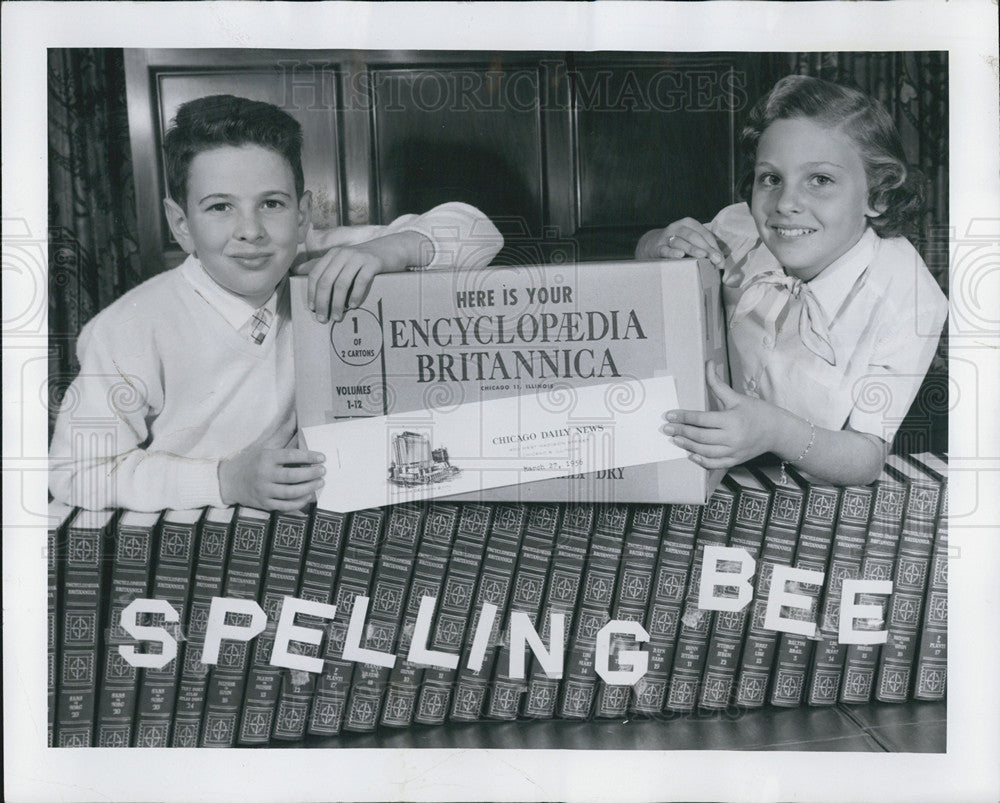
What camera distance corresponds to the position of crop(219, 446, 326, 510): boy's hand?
1211 mm

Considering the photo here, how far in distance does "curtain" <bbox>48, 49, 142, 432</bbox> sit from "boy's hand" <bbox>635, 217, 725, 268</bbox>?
0.70 m

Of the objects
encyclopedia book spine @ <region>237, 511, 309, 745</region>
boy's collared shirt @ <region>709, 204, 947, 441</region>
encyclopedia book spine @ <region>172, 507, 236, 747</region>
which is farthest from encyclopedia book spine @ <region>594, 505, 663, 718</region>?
encyclopedia book spine @ <region>172, 507, 236, 747</region>

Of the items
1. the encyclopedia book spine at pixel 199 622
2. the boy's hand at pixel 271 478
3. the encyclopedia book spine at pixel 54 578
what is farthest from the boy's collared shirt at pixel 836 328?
the encyclopedia book spine at pixel 54 578

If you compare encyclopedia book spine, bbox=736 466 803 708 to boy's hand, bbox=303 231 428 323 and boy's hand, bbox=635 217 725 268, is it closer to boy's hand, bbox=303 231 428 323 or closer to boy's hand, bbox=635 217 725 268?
boy's hand, bbox=635 217 725 268

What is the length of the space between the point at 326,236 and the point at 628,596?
0.64 meters

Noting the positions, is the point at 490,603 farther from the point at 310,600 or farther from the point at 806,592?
the point at 806,592

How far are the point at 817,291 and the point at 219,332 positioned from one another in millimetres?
811

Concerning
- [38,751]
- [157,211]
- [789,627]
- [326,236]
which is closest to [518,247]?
[326,236]

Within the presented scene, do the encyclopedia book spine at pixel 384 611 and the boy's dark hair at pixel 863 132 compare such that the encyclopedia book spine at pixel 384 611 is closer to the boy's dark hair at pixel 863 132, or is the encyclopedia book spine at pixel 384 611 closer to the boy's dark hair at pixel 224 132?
the boy's dark hair at pixel 224 132

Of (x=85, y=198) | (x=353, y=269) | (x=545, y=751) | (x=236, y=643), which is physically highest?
(x=85, y=198)

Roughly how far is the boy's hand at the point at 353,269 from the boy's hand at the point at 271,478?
193 millimetres

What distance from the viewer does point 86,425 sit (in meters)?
1.24

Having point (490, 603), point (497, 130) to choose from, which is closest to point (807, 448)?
point (490, 603)

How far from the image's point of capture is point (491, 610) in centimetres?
123
